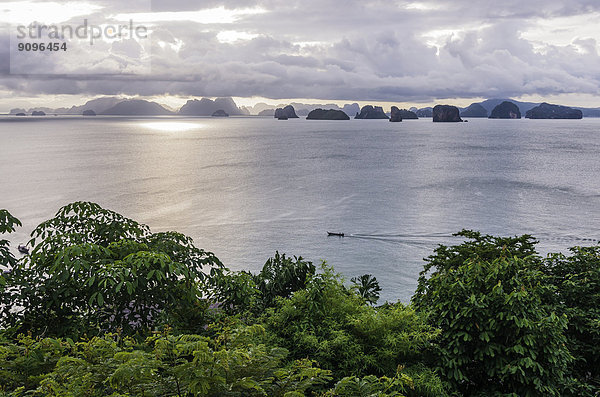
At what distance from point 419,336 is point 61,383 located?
7.91 metres

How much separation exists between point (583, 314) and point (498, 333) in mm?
3381

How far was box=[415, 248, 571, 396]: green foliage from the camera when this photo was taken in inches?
465

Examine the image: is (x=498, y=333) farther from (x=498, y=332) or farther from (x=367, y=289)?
(x=367, y=289)

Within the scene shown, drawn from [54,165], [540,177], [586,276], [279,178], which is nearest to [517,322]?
[586,276]

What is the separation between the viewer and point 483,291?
42.7ft

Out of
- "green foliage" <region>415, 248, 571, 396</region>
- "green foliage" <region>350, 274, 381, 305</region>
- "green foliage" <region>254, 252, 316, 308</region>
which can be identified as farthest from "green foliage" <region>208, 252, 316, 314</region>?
"green foliage" <region>415, 248, 571, 396</region>

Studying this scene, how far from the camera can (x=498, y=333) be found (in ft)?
40.6

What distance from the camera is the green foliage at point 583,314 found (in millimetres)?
13836

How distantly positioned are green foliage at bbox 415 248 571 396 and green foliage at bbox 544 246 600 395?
1.48 meters

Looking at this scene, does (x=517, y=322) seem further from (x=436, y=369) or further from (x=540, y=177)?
(x=540, y=177)

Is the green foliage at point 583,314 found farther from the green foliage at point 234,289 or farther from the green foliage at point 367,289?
the green foliage at point 234,289

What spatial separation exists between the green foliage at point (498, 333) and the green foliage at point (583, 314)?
148 cm

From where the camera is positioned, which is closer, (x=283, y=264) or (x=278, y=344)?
(x=278, y=344)

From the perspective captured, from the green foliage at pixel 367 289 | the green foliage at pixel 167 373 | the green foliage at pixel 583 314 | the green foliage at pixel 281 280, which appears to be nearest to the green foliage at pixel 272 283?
the green foliage at pixel 281 280
